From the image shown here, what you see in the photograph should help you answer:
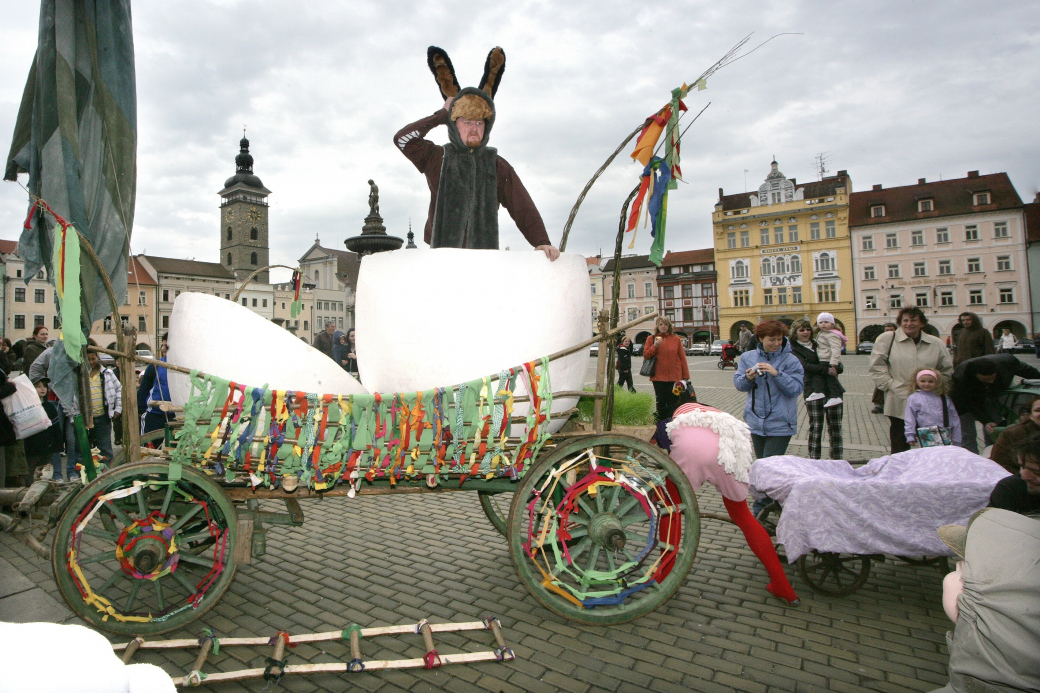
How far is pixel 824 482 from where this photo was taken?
295cm

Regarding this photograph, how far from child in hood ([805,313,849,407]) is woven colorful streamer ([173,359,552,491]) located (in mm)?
3750

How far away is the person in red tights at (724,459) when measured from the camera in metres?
2.91

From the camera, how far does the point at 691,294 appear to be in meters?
54.4

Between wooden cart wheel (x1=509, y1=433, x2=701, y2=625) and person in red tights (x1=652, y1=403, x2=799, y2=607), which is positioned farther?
person in red tights (x1=652, y1=403, x2=799, y2=607)

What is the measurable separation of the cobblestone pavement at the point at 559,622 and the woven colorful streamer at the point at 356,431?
79 centimetres

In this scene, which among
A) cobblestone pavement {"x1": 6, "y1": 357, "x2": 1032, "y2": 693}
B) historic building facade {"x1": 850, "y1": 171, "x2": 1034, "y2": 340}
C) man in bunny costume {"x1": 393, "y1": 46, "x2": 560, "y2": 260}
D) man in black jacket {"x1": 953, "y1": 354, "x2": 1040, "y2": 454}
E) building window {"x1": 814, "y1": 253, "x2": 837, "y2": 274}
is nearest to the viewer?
cobblestone pavement {"x1": 6, "y1": 357, "x2": 1032, "y2": 693}

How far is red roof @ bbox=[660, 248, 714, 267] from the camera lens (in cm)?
5444

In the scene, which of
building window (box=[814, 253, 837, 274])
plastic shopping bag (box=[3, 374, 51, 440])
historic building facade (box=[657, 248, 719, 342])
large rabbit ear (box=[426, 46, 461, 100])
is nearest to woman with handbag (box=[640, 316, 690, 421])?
large rabbit ear (box=[426, 46, 461, 100])

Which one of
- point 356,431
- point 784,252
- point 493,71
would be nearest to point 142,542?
point 356,431

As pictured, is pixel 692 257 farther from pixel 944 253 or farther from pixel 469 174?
pixel 469 174

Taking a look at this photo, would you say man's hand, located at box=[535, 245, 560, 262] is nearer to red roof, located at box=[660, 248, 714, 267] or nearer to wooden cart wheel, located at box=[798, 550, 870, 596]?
wooden cart wheel, located at box=[798, 550, 870, 596]

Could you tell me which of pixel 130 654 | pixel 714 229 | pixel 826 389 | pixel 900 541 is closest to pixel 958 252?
pixel 714 229

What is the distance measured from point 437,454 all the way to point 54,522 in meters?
1.83

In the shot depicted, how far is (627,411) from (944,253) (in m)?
48.6
